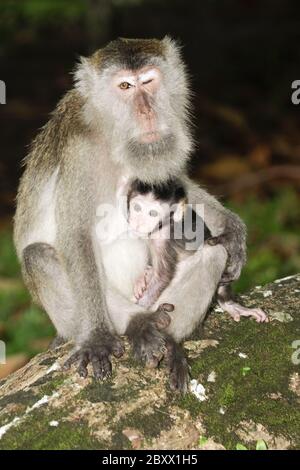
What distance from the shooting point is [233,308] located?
18.6 ft

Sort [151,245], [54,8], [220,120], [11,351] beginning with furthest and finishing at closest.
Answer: [54,8] → [220,120] → [11,351] → [151,245]

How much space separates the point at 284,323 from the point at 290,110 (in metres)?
9.51

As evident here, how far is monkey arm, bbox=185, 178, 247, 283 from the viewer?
5.85m

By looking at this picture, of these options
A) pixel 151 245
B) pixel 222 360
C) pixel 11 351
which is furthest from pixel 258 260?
pixel 222 360

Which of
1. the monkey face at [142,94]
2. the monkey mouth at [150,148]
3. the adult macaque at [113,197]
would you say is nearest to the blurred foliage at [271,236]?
the adult macaque at [113,197]

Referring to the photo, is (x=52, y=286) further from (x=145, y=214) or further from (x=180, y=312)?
(x=180, y=312)

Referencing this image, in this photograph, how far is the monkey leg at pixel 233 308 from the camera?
556 cm

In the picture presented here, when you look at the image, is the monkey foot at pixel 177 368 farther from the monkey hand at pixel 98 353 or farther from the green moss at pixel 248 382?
the monkey hand at pixel 98 353

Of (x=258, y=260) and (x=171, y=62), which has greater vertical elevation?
(x=171, y=62)

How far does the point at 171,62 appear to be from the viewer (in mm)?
5828

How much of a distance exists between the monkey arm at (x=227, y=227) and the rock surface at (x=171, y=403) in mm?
590

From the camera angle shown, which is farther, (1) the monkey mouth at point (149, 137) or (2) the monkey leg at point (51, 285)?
(2) the monkey leg at point (51, 285)

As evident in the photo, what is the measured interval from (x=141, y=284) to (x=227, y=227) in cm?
72

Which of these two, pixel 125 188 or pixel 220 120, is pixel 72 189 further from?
pixel 220 120
